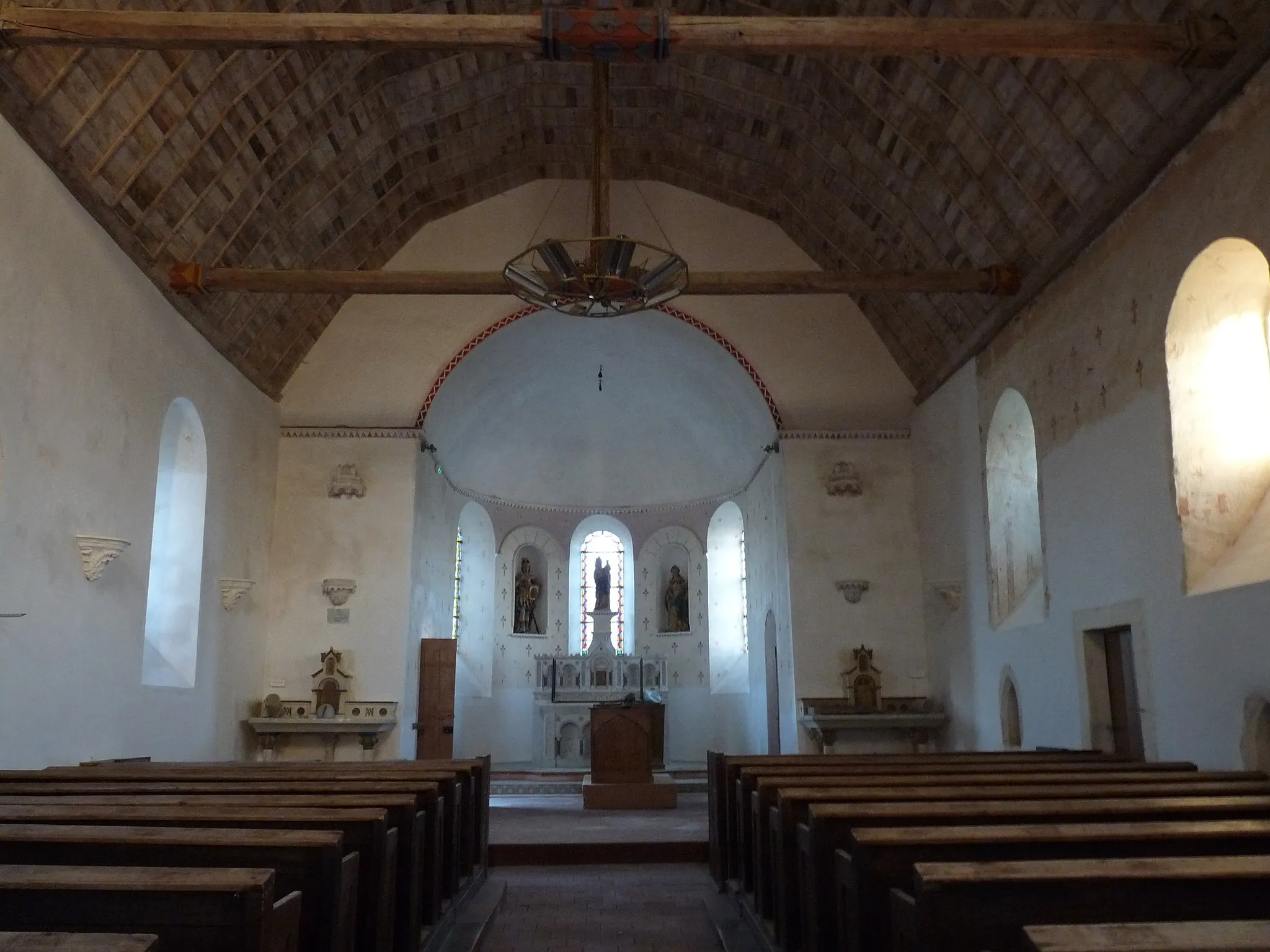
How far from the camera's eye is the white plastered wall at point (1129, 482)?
5922mm

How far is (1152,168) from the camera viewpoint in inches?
265

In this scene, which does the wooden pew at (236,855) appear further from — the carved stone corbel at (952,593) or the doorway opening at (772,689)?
the doorway opening at (772,689)

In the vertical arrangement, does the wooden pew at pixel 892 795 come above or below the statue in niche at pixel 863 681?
below

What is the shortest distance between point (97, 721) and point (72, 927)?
567cm

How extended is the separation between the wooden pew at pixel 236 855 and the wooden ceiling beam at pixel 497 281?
563cm

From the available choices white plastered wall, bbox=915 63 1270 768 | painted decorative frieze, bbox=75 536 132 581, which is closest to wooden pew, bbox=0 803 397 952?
painted decorative frieze, bbox=75 536 132 581

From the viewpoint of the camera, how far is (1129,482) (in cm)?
705

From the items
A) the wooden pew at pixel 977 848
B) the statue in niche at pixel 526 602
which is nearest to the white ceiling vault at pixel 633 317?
the statue in niche at pixel 526 602

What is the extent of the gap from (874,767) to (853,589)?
5522 millimetres

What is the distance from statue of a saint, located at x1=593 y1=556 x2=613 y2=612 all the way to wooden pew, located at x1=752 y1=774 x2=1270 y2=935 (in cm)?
1230

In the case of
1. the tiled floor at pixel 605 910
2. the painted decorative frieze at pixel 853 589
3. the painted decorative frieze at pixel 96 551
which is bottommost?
the tiled floor at pixel 605 910

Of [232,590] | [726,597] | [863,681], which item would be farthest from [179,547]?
[726,597]

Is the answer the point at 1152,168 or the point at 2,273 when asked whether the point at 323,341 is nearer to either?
the point at 2,273

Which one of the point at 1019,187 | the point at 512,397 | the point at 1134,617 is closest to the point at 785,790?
the point at 1134,617
